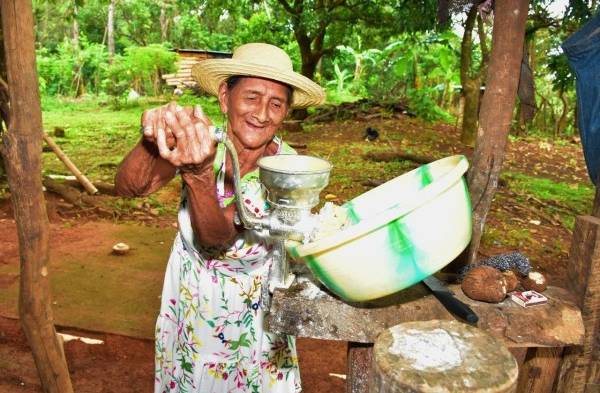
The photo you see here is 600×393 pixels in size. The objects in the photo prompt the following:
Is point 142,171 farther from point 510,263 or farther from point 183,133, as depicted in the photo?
point 510,263

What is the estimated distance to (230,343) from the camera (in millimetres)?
1747

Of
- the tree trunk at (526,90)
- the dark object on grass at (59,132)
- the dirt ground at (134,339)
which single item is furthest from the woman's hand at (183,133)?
the dark object on grass at (59,132)

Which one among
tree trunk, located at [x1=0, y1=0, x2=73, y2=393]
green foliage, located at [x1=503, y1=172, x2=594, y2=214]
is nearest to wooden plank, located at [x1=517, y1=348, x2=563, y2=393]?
tree trunk, located at [x1=0, y1=0, x2=73, y2=393]

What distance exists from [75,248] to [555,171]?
6952 millimetres

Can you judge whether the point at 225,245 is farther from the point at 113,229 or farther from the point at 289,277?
the point at 113,229

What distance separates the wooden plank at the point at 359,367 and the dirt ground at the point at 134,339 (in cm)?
137

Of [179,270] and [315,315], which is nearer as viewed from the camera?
[315,315]

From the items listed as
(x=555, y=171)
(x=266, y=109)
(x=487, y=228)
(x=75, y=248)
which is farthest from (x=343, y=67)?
(x=266, y=109)

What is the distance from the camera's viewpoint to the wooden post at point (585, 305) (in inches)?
51.8

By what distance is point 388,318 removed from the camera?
3.90 ft

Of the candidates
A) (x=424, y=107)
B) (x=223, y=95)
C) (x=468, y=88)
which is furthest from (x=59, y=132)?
(x=223, y=95)

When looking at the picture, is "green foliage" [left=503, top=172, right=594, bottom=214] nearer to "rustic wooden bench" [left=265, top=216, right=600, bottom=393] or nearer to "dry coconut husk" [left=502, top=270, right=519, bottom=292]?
"rustic wooden bench" [left=265, top=216, right=600, bottom=393]

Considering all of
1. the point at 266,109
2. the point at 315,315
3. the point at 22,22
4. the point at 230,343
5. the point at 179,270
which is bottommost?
the point at 230,343

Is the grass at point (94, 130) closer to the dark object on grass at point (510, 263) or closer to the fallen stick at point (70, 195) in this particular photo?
the fallen stick at point (70, 195)
